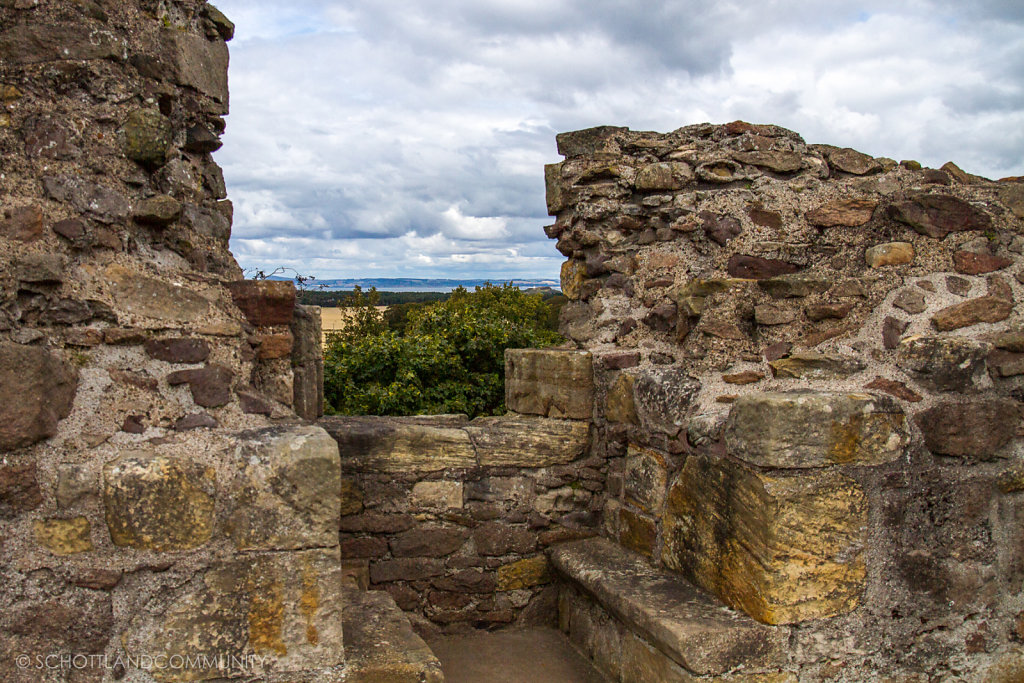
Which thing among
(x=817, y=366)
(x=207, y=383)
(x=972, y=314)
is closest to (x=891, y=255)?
(x=972, y=314)

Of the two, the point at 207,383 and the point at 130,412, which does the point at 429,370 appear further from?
the point at 130,412

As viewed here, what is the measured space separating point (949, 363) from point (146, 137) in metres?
3.02

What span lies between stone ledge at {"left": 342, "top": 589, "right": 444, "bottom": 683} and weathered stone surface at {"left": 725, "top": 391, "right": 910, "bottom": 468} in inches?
51.5

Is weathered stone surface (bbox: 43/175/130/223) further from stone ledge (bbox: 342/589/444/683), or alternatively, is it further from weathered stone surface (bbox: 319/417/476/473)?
stone ledge (bbox: 342/589/444/683)

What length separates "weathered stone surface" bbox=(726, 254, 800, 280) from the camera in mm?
3436

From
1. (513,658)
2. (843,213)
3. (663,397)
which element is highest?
(843,213)

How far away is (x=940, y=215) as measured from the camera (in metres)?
3.24

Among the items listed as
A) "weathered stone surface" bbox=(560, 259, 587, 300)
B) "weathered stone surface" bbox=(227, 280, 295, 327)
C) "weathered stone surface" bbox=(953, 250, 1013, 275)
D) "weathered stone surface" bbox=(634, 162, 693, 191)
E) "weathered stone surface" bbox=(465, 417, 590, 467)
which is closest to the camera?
"weathered stone surface" bbox=(227, 280, 295, 327)

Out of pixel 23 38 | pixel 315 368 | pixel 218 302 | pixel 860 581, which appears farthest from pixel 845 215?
pixel 23 38

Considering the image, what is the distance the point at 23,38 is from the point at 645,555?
3059 millimetres

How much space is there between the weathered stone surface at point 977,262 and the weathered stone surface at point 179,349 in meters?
2.99

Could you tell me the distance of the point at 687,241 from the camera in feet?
12.1

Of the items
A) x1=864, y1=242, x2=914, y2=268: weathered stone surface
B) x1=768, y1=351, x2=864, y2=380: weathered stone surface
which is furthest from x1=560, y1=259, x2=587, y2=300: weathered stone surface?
x1=864, y1=242, x2=914, y2=268: weathered stone surface

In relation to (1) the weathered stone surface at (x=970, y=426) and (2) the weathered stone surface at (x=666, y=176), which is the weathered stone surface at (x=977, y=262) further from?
(2) the weathered stone surface at (x=666, y=176)
